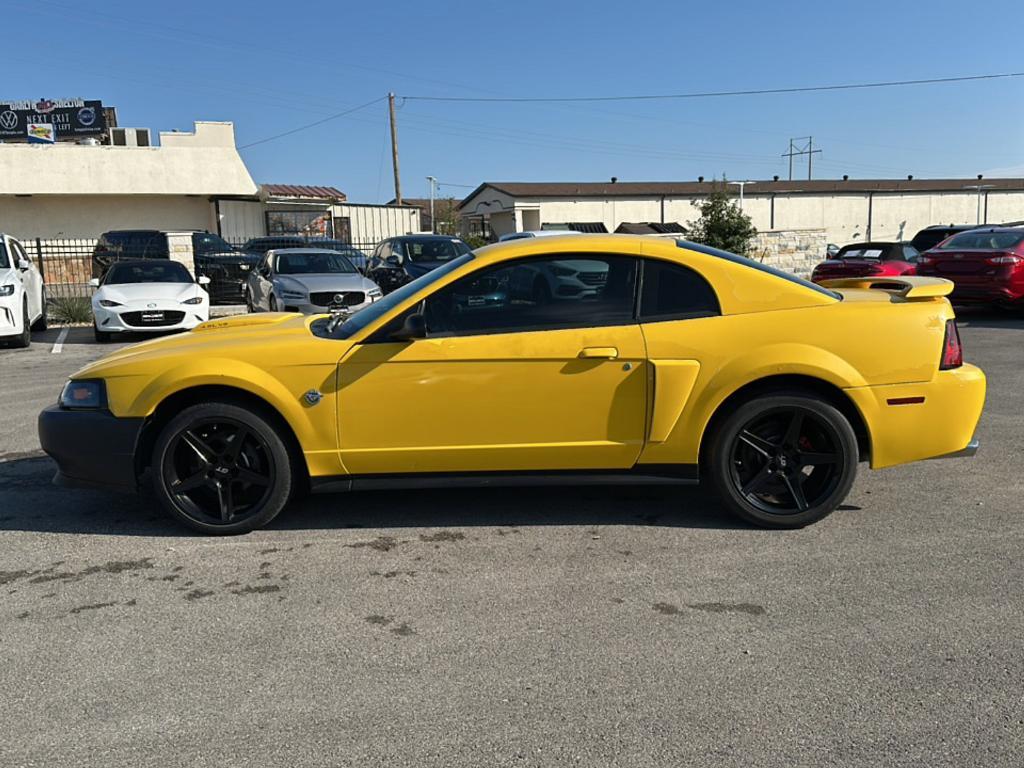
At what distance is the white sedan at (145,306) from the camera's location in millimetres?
13055

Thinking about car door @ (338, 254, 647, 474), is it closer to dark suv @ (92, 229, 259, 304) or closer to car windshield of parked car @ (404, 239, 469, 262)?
car windshield of parked car @ (404, 239, 469, 262)

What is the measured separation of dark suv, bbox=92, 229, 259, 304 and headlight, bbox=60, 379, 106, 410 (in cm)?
1476

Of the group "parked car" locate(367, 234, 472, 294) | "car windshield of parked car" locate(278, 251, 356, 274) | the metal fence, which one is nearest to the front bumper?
"car windshield of parked car" locate(278, 251, 356, 274)

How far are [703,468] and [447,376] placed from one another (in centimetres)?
153

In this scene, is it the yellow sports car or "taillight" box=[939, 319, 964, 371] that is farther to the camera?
"taillight" box=[939, 319, 964, 371]

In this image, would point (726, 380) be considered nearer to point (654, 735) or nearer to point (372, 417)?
point (372, 417)

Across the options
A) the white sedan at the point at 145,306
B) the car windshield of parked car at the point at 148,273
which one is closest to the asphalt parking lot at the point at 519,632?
the white sedan at the point at 145,306

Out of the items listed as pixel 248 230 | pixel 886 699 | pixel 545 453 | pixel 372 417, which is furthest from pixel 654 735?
pixel 248 230

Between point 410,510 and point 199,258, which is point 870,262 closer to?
point 410,510

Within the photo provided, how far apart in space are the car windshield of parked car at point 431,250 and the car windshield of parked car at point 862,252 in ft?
26.9

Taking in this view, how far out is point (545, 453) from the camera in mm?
4605

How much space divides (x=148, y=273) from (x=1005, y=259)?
13433 mm

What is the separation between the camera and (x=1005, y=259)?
13070 millimetres

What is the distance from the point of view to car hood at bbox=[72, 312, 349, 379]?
460cm
